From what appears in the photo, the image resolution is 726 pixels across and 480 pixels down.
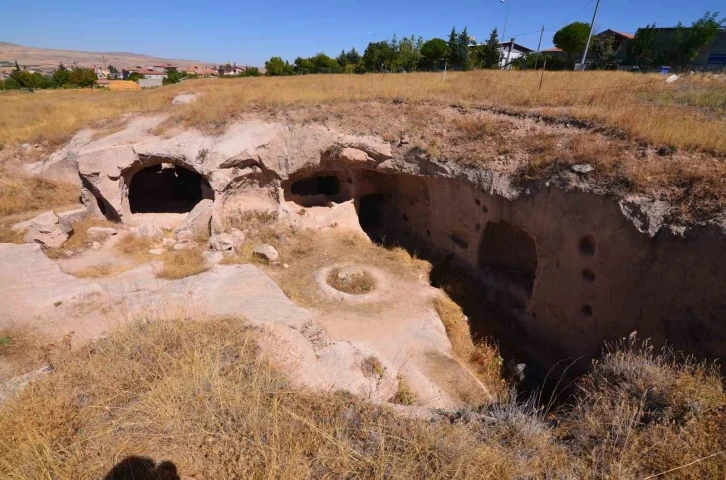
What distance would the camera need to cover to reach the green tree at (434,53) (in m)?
33.1

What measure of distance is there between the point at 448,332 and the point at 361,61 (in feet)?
116

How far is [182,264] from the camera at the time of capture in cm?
943

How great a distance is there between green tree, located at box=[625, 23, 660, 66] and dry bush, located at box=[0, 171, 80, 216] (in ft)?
128

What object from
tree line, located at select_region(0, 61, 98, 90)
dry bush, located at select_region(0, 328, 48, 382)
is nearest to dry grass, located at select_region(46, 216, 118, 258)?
dry bush, located at select_region(0, 328, 48, 382)

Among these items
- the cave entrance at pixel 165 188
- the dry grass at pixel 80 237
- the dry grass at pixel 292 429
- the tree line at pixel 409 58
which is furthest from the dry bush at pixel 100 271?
the tree line at pixel 409 58

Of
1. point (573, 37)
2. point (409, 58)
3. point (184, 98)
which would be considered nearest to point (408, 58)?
point (409, 58)

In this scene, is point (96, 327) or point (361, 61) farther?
point (361, 61)

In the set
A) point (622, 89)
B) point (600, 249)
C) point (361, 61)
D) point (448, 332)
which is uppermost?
point (361, 61)

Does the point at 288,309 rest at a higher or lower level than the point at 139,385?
lower

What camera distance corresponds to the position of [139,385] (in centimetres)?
371

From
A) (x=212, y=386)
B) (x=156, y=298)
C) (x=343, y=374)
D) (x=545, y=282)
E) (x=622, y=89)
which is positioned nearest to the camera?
(x=212, y=386)

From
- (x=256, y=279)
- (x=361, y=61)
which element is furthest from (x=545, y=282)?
(x=361, y=61)

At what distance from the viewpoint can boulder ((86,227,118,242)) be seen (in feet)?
34.5

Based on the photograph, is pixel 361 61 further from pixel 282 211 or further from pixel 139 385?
pixel 139 385
